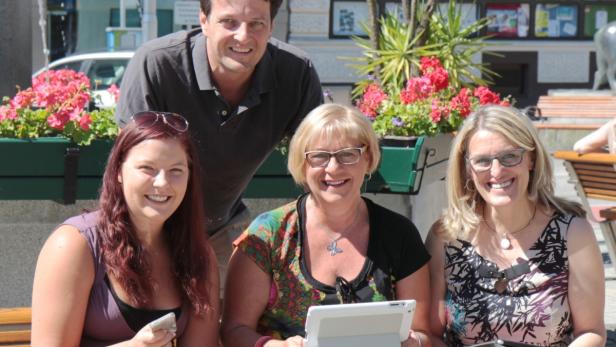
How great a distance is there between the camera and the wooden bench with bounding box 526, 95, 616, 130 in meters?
12.2

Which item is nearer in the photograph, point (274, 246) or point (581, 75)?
point (274, 246)

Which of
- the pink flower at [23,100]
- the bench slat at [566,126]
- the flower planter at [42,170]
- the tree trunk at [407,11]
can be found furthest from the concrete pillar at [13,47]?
the bench slat at [566,126]

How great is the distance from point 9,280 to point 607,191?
270 centimetres

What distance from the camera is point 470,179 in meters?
3.34

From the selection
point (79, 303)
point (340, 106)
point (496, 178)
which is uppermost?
point (340, 106)

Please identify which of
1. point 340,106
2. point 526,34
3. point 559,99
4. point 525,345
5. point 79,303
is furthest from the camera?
point 526,34

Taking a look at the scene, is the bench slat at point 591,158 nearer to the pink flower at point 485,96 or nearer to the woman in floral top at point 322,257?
the pink flower at point 485,96

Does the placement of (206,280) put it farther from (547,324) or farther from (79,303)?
(547,324)

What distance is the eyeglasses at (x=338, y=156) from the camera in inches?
123

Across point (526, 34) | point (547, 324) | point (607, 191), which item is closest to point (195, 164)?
point (547, 324)

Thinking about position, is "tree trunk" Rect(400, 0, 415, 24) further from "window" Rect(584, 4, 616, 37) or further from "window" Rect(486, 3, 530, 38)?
"window" Rect(584, 4, 616, 37)

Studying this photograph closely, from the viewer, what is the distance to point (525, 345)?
2.98m

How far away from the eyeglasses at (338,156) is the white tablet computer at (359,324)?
1.79ft

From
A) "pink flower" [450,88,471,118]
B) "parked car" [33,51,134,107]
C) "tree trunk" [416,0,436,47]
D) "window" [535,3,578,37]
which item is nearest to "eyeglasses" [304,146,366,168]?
"pink flower" [450,88,471,118]
